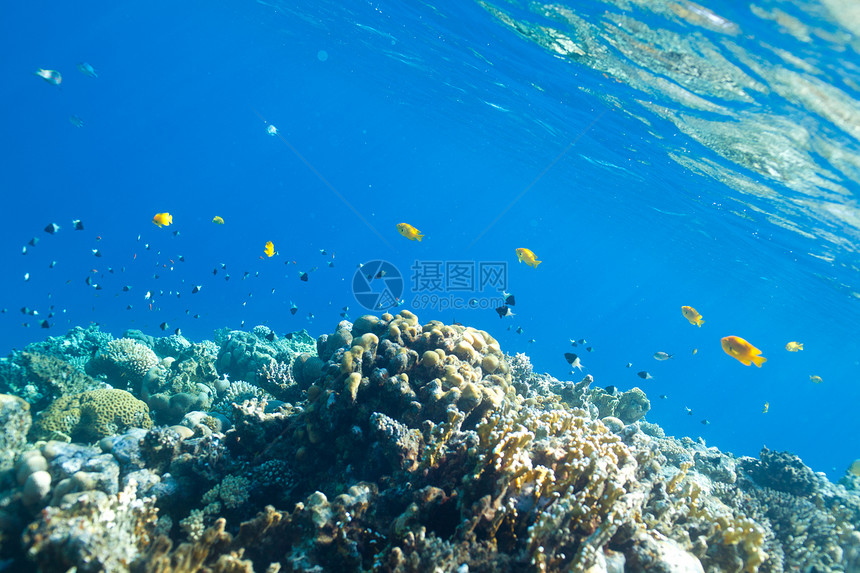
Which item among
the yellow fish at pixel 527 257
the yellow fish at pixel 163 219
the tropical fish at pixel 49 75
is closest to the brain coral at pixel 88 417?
the yellow fish at pixel 163 219

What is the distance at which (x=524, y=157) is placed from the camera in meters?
36.8

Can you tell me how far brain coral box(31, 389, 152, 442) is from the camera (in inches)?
261

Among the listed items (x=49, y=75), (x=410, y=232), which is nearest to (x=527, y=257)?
(x=410, y=232)

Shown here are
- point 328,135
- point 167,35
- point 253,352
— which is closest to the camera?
point 253,352

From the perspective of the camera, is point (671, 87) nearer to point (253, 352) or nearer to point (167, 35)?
point (253, 352)

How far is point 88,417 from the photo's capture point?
6.92 metres

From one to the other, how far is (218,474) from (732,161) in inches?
875

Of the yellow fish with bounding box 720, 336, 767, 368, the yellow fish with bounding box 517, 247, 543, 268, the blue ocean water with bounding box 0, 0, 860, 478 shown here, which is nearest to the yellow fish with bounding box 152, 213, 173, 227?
the blue ocean water with bounding box 0, 0, 860, 478

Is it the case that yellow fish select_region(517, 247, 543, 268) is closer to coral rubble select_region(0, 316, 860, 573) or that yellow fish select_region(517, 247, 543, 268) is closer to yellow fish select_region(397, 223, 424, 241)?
yellow fish select_region(397, 223, 424, 241)

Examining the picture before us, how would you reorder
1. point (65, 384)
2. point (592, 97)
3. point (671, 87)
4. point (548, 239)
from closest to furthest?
point (65, 384) → point (671, 87) → point (592, 97) → point (548, 239)

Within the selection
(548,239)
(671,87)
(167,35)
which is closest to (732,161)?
(671,87)

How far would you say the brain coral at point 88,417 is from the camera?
6.64 m

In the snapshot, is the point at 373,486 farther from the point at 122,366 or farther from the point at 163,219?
the point at 163,219

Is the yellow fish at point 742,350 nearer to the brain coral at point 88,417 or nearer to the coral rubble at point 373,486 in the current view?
the coral rubble at point 373,486
